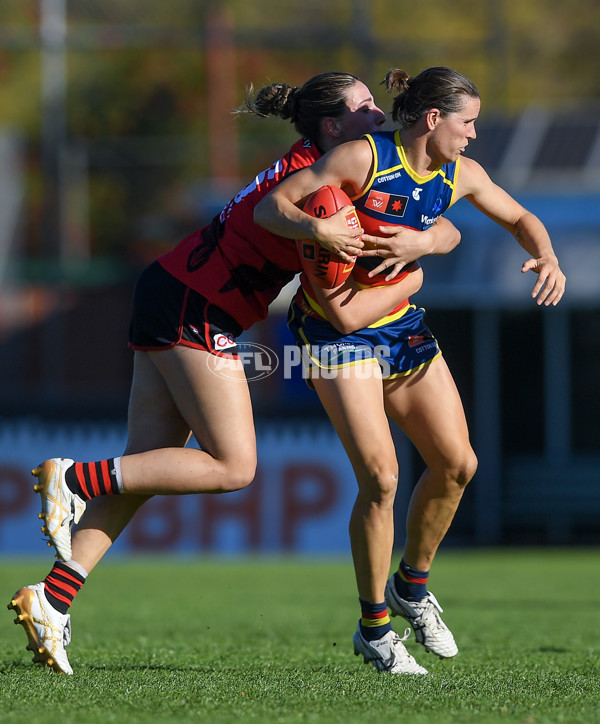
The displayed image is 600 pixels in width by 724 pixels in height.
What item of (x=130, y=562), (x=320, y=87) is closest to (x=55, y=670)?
(x=320, y=87)

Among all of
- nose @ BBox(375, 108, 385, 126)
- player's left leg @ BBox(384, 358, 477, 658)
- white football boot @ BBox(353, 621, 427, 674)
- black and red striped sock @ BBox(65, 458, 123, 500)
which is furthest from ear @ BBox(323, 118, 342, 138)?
white football boot @ BBox(353, 621, 427, 674)

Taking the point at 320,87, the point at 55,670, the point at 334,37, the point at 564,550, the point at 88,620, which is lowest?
the point at 564,550

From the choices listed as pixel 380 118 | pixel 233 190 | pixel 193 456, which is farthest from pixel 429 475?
pixel 233 190

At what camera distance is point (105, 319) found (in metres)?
24.9

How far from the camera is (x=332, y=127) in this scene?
4801 millimetres

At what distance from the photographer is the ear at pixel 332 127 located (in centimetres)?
479

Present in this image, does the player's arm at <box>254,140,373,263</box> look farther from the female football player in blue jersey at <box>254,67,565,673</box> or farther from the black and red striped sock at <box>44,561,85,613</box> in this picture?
the black and red striped sock at <box>44,561,85,613</box>

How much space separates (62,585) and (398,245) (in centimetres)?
180

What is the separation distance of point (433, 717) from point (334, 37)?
19182mm

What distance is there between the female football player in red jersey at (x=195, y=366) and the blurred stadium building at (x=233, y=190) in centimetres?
55

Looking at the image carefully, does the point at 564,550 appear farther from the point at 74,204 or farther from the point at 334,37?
the point at 74,204

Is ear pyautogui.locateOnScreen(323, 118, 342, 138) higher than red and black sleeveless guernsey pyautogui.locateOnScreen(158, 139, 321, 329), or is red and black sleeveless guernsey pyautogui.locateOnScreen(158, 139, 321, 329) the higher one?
ear pyautogui.locateOnScreen(323, 118, 342, 138)

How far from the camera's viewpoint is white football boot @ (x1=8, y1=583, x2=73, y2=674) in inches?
175

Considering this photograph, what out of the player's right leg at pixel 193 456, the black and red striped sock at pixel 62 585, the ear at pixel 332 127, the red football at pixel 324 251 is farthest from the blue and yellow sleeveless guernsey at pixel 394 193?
the black and red striped sock at pixel 62 585
